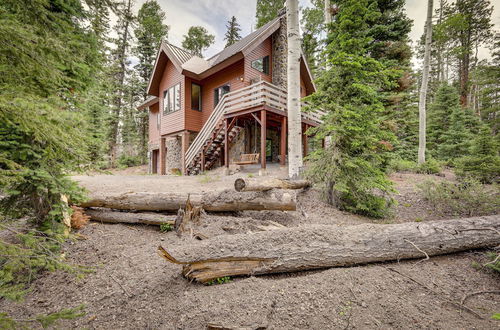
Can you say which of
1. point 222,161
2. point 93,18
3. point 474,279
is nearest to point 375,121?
point 474,279

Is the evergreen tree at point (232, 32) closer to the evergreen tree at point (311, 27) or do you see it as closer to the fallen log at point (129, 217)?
the evergreen tree at point (311, 27)

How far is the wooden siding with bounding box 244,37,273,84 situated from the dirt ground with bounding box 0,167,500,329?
11.1 metres

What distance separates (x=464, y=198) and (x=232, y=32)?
30.0 meters

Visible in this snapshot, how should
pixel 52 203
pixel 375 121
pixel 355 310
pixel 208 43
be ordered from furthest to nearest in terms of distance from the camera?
pixel 208 43
pixel 375 121
pixel 52 203
pixel 355 310

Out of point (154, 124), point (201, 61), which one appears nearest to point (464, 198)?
point (201, 61)

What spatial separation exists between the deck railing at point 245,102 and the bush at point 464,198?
4493 mm

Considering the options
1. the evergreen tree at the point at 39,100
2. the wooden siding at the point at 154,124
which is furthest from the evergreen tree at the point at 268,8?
the evergreen tree at the point at 39,100

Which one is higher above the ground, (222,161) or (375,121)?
(375,121)

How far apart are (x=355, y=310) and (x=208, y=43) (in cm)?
3137

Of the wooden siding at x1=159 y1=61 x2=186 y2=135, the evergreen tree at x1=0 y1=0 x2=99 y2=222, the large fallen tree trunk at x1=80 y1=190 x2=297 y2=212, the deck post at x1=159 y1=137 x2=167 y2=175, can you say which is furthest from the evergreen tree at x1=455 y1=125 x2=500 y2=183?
the deck post at x1=159 y1=137 x2=167 y2=175

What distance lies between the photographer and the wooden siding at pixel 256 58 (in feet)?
38.9

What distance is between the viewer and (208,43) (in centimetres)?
2728

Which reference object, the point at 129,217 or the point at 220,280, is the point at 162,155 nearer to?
the point at 129,217

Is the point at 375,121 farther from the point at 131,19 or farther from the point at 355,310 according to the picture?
the point at 131,19
